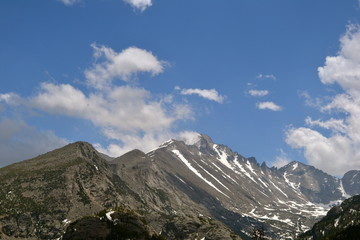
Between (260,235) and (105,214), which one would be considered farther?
(105,214)

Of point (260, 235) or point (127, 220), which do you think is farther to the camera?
point (127, 220)

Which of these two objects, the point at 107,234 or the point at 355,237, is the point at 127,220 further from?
the point at 355,237

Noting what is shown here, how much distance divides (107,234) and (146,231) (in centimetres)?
1545

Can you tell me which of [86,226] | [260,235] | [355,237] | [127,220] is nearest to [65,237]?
[86,226]

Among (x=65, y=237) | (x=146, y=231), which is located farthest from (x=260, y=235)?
(x=65, y=237)

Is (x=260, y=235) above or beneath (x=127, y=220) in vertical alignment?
beneath

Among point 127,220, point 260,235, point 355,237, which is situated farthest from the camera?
point 355,237

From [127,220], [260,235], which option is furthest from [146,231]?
[260,235]

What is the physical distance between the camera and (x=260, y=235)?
13112cm

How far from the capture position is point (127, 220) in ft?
472

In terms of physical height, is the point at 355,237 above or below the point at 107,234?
below

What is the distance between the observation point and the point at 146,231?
145750mm

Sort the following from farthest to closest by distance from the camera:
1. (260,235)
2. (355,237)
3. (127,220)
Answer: (355,237) → (127,220) → (260,235)

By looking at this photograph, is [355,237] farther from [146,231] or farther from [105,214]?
[105,214]
